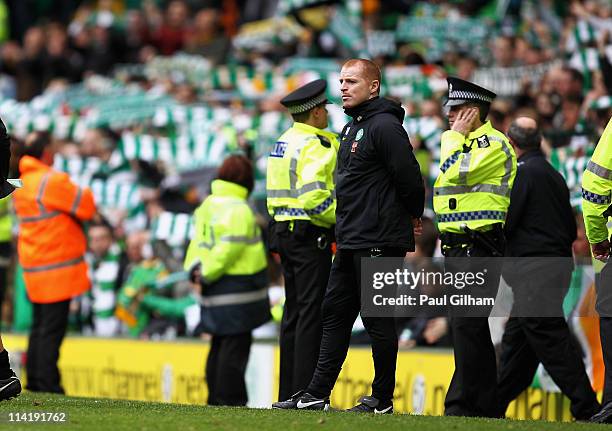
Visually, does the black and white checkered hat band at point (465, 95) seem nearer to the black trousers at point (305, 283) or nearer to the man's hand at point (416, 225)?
the man's hand at point (416, 225)

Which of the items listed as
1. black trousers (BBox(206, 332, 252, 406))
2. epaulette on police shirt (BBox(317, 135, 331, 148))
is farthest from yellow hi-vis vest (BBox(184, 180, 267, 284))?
epaulette on police shirt (BBox(317, 135, 331, 148))

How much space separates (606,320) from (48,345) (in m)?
5.45

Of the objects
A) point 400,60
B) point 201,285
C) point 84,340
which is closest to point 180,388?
point 84,340

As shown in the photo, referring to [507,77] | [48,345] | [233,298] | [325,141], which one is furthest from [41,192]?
[507,77]

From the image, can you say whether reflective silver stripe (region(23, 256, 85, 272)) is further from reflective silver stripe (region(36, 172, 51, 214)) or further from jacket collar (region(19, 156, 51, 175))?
jacket collar (region(19, 156, 51, 175))

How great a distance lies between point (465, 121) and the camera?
1003cm

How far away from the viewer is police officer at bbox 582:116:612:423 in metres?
9.13

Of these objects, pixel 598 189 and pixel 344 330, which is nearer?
pixel 598 189

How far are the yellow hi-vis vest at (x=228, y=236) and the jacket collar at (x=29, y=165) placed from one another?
1.67 meters

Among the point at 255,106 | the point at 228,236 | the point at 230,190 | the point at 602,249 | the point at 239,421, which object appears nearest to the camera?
the point at 239,421

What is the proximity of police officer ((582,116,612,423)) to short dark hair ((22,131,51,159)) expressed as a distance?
17.9ft

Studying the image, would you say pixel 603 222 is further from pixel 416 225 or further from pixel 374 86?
pixel 374 86

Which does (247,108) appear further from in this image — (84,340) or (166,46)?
(166,46)

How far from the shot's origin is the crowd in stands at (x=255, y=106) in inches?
544
